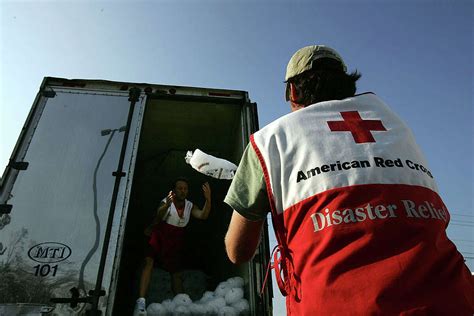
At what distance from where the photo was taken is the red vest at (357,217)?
907 millimetres

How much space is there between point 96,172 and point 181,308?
144 centimetres

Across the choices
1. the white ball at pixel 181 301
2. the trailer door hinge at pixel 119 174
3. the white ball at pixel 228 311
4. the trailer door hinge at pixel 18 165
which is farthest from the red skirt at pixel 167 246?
the trailer door hinge at pixel 18 165

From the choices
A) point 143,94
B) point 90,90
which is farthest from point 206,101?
point 90,90

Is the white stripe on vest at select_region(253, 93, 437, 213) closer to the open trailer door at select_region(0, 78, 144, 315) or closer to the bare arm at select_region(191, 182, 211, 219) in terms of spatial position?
the open trailer door at select_region(0, 78, 144, 315)

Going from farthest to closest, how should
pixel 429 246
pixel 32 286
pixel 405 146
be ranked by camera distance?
1. pixel 32 286
2. pixel 405 146
3. pixel 429 246

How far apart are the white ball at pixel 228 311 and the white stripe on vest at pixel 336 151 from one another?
94.6 inches

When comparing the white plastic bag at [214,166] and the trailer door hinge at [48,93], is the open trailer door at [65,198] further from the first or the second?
the white plastic bag at [214,166]

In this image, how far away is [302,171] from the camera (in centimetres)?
111

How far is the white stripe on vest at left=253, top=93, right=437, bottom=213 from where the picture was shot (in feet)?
3.54

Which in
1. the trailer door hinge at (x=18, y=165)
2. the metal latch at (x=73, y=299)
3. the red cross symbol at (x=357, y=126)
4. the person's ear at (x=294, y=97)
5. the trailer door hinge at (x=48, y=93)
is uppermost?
the trailer door hinge at (x=48, y=93)

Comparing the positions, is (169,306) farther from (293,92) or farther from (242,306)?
(293,92)

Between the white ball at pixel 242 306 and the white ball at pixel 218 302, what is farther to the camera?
the white ball at pixel 218 302

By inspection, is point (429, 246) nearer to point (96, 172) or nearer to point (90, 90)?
point (96, 172)

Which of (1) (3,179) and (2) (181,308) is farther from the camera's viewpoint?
(2) (181,308)
